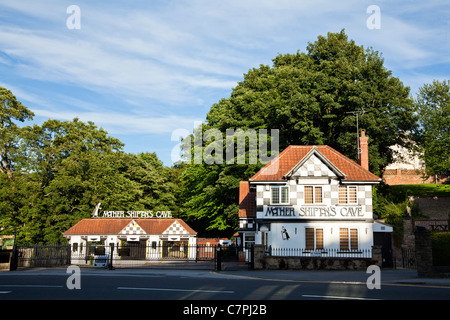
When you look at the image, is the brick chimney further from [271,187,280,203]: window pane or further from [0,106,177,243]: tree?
[0,106,177,243]: tree

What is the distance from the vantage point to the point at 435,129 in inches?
1692

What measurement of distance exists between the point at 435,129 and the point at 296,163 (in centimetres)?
1986

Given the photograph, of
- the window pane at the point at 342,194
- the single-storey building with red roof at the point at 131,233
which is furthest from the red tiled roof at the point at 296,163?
the single-storey building with red roof at the point at 131,233

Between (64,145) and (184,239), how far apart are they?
1923 cm

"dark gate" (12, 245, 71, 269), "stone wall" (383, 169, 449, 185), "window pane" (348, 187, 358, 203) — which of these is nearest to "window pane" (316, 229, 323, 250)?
"window pane" (348, 187, 358, 203)

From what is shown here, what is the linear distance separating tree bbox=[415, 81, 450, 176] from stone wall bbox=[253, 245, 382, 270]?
2203cm

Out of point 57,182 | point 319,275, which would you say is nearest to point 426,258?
point 319,275

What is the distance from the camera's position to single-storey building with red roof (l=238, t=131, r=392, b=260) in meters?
30.0

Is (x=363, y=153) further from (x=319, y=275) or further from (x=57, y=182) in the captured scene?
(x=57, y=182)

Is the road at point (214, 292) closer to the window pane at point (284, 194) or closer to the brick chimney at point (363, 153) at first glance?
the window pane at point (284, 194)

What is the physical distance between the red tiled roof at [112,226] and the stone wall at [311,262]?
58.5 ft
